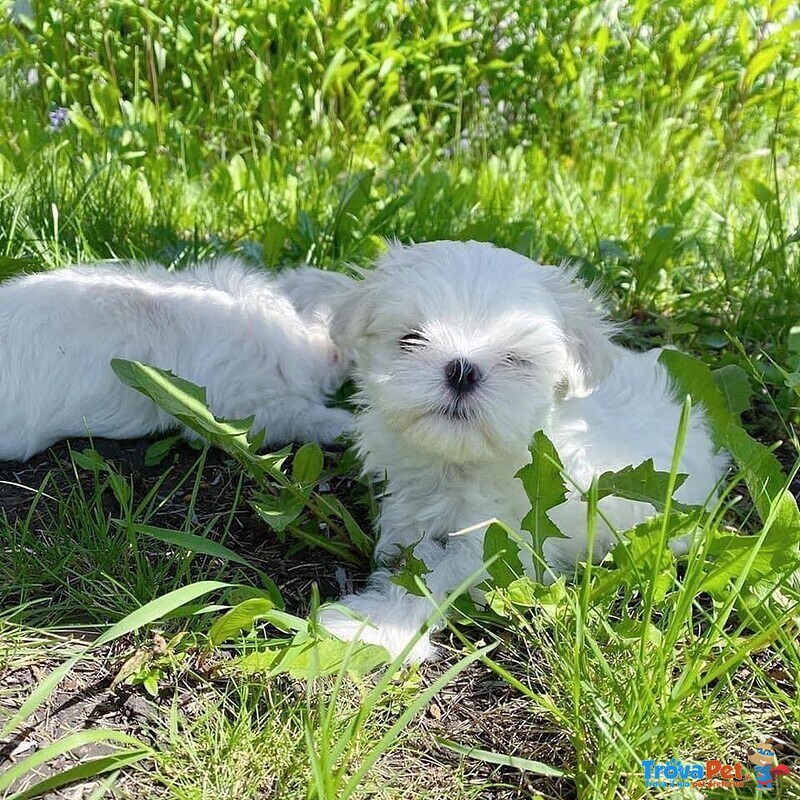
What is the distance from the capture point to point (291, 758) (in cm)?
194

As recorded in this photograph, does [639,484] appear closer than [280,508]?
Yes

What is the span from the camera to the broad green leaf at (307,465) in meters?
2.78

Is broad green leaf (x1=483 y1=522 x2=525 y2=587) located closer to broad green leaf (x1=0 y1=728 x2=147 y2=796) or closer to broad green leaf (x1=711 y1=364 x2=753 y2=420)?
broad green leaf (x1=0 y1=728 x2=147 y2=796)

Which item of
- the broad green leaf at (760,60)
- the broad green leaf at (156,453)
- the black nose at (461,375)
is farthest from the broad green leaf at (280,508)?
the broad green leaf at (760,60)

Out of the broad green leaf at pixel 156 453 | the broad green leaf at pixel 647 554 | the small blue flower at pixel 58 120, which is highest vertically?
the small blue flower at pixel 58 120

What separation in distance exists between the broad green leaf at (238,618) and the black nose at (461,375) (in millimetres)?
665

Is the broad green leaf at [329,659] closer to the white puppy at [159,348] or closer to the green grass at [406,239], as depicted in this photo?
the green grass at [406,239]

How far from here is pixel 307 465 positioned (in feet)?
9.13

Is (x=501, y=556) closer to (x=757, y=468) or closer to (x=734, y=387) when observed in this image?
(x=757, y=468)

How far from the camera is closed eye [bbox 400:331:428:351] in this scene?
7.51 ft

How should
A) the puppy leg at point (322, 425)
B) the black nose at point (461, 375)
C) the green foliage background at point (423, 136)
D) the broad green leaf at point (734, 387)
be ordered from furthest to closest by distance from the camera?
the green foliage background at point (423, 136), the puppy leg at point (322, 425), the broad green leaf at point (734, 387), the black nose at point (461, 375)

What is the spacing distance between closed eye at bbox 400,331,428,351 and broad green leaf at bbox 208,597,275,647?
72cm

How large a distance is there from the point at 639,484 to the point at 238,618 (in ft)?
3.32

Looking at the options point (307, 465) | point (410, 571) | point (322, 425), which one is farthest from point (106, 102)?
point (410, 571)
